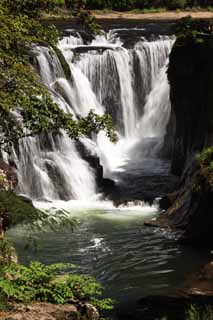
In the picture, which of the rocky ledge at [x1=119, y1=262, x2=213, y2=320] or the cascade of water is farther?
the cascade of water

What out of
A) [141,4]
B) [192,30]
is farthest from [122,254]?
[141,4]

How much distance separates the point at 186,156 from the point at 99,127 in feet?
43.0

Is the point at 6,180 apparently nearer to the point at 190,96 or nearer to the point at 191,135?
the point at 191,135

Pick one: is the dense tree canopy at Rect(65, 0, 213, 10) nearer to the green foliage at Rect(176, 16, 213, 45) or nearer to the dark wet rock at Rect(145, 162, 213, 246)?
the green foliage at Rect(176, 16, 213, 45)

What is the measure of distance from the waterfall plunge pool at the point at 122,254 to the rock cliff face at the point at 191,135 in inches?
23.6

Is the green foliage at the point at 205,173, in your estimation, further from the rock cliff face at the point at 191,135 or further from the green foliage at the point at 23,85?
the green foliage at the point at 23,85

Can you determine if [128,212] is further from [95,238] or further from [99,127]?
[99,127]

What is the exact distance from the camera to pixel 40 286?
326 inches

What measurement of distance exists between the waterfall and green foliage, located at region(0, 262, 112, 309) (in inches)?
529

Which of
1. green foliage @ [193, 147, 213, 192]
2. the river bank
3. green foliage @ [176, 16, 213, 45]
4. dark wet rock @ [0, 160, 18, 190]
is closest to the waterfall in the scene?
green foliage @ [176, 16, 213, 45]

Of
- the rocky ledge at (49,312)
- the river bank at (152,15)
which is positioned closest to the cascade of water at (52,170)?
the rocky ledge at (49,312)

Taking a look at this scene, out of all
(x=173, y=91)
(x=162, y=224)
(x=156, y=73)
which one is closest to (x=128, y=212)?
(x=162, y=224)

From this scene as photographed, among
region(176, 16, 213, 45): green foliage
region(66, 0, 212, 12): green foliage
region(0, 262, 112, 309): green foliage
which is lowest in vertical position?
region(0, 262, 112, 309): green foliage

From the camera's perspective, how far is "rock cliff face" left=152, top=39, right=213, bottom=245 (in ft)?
50.1
